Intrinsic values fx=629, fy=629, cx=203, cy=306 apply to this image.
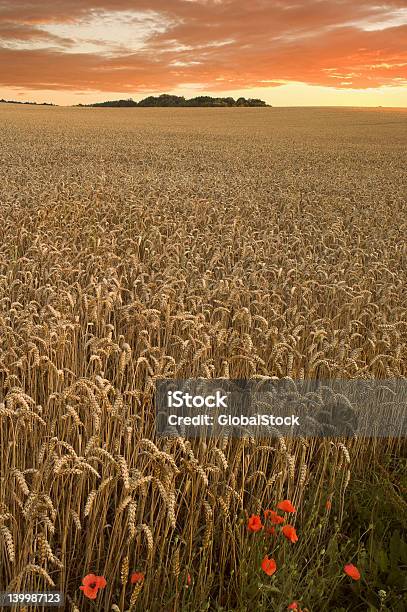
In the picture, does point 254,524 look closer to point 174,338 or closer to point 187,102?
point 174,338

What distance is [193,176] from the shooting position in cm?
1650

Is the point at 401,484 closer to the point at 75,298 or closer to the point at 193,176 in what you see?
the point at 75,298

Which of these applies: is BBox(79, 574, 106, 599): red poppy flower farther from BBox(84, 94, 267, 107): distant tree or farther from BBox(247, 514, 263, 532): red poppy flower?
BBox(84, 94, 267, 107): distant tree

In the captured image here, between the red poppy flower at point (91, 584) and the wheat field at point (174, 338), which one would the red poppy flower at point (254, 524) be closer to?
the wheat field at point (174, 338)

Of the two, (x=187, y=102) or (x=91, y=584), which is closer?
(x=91, y=584)

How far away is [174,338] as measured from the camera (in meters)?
5.09

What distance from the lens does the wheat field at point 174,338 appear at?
9.19ft

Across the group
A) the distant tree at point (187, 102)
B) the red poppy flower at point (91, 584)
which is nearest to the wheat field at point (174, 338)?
the red poppy flower at point (91, 584)

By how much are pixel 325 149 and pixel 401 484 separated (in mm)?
26162

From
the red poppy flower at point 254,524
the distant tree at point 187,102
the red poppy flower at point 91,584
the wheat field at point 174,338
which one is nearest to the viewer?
the red poppy flower at point 91,584

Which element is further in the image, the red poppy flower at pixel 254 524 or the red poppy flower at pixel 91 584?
the red poppy flower at pixel 254 524

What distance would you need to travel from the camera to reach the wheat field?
9.19 feet

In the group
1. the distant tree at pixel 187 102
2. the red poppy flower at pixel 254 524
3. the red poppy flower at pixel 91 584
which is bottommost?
the red poppy flower at pixel 91 584

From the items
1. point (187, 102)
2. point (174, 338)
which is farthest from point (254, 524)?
point (187, 102)
